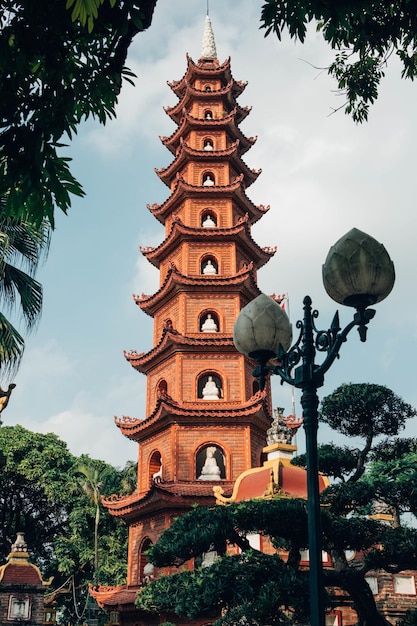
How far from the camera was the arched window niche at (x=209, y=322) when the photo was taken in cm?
2255

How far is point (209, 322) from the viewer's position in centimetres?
2258

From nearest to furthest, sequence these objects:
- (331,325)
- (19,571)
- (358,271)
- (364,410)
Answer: (358,271)
(331,325)
(364,410)
(19,571)

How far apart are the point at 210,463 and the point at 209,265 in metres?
6.86

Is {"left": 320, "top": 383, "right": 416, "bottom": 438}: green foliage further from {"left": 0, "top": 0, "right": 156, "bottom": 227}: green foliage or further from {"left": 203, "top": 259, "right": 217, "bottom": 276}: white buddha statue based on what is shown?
{"left": 0, "top": 0, "right": 156, "bottom": 227}: green foliage

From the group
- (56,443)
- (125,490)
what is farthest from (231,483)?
(56,443)

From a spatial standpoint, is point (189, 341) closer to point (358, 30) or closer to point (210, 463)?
point (210, 463)

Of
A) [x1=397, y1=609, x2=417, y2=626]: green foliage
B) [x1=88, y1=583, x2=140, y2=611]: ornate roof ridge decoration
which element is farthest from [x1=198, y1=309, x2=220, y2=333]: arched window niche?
[x1=397, y1=609, x2=417, y2=626]: green foliage

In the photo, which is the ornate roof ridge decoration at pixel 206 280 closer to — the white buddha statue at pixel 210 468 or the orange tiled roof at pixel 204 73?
the white buddha statue at pixel 210 468

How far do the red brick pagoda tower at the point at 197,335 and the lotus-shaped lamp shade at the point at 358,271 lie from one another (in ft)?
47.2

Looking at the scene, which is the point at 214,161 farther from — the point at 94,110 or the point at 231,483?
the point at 94,110

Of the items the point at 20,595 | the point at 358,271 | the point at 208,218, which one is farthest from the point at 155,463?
the point at 358,271

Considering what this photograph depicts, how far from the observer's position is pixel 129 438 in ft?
74.6

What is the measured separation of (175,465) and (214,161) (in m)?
11.5

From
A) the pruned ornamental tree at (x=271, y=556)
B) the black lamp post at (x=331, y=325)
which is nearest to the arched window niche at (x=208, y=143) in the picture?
the pruned ornamental tree at (x=271, y=556)
